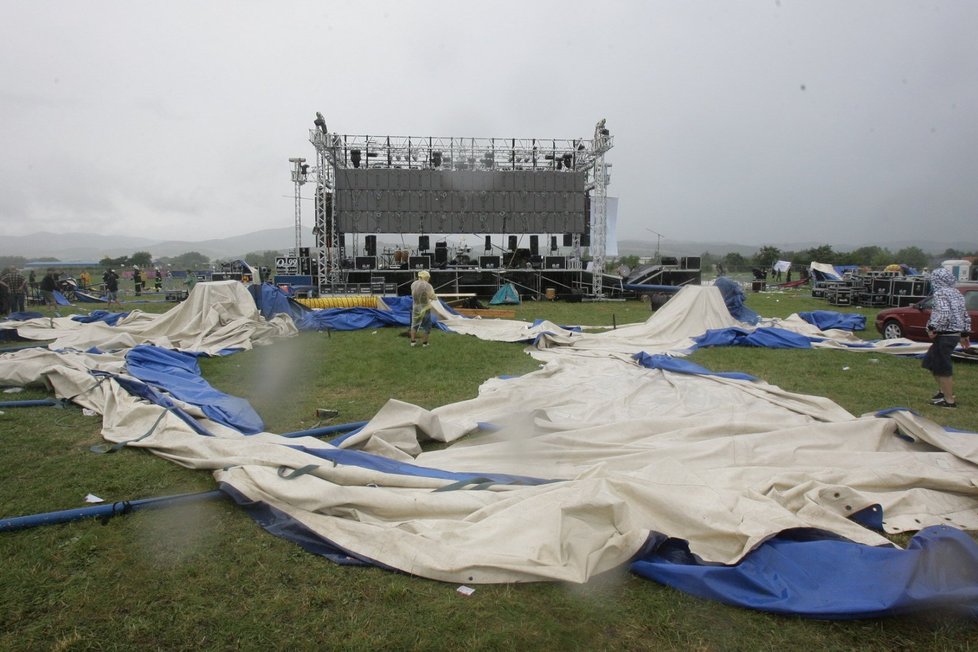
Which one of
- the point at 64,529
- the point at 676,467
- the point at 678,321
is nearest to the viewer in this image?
the point at 64,529

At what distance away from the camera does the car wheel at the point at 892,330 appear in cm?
1066

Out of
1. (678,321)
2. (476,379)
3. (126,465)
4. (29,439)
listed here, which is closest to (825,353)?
(678,321)

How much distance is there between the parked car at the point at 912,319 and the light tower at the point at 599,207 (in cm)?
1086

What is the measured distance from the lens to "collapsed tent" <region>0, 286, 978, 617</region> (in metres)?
2.57

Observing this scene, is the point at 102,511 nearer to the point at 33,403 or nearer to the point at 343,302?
the point at 33,403

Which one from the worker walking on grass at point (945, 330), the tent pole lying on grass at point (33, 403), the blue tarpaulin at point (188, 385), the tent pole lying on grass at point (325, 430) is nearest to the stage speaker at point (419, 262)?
A: the blue tarpaulin at point (188, 385)

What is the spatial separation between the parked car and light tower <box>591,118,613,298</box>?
10.9 meters

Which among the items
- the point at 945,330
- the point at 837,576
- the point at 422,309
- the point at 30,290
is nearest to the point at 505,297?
the point at 422,309

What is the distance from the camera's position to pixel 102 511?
3.18m

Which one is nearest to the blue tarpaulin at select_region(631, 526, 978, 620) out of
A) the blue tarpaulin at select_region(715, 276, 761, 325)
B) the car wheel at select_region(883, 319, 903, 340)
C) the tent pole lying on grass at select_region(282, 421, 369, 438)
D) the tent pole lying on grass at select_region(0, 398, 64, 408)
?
the tent pole lying on grass at select_region(282, 421, 369, 438)

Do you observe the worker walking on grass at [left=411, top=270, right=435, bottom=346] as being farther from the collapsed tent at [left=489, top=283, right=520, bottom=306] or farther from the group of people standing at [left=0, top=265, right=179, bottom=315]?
the group of people standing at [left=0, top=265, right=179, bottom=315]

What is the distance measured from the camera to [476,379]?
7289 millimetres

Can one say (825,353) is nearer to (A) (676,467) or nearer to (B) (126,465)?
(A) (676,467)

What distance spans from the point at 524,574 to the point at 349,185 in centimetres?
2175
